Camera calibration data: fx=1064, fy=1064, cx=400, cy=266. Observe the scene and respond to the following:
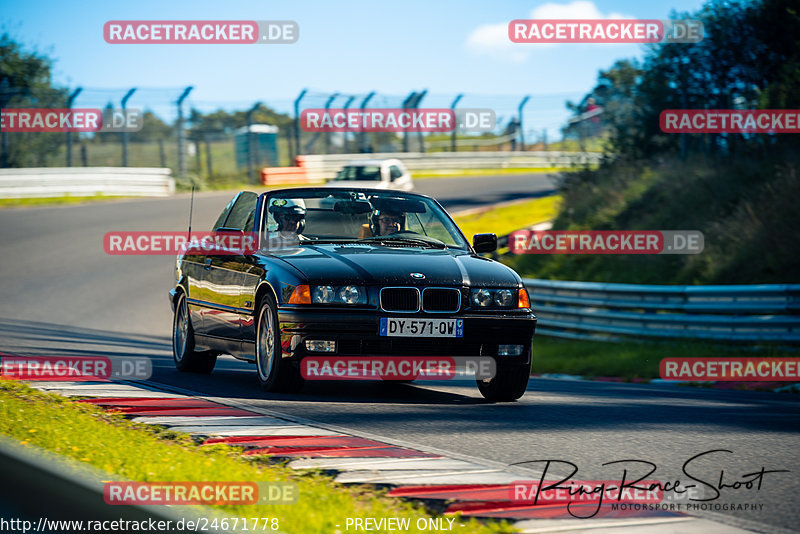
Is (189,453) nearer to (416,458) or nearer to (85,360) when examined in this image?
(416,458)

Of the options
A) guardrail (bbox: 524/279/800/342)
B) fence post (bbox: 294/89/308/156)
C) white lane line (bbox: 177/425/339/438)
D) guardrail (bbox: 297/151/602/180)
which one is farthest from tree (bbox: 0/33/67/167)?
white lane line (bbox: 177/425/339/438)

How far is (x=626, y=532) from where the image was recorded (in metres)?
3.97

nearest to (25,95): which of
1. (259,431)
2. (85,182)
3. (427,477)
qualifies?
(85,182)

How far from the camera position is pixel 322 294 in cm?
744

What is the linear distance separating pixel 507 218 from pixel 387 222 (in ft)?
63.6

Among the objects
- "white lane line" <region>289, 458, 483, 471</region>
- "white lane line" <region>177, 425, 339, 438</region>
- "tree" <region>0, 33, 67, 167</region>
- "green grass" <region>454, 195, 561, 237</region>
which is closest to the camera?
"white lane line" <region>289, 458, 483, 471</region>

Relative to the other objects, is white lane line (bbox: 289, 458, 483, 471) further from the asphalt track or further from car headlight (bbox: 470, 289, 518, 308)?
car headlight (bbox: 470, 289, 518, 308)

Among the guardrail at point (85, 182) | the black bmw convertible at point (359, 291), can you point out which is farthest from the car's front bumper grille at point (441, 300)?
the guardrail at point (85, 182)

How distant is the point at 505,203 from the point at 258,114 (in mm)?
9501

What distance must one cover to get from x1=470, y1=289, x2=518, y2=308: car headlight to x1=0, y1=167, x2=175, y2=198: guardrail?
2369 cm

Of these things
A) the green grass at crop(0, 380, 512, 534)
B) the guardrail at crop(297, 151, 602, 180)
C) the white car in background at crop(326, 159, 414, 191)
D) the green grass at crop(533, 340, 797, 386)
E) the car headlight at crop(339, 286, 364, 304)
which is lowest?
the green grass at crop(533, 340, 797, 386)

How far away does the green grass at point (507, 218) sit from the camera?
26.0m

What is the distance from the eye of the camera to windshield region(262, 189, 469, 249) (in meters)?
8.59

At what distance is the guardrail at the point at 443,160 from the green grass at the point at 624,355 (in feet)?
59.2
